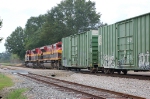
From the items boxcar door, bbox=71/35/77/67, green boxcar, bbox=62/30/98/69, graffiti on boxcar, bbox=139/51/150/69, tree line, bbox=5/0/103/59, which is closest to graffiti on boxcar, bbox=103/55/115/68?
green boxcar, bbox=62/30/98/69

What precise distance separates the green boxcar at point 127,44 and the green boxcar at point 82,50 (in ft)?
5.36

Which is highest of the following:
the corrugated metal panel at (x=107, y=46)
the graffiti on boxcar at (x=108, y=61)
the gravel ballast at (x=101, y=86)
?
the corrugated metal panel at (x=107, y=46)

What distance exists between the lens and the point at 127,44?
16469mm

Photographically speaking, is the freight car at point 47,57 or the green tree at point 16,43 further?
the green tree at point 16,43

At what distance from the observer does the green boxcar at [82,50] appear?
2178cm

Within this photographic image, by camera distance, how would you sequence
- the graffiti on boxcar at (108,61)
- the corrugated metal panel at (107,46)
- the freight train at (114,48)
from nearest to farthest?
the freight train at (114,48)
the corrugated metal panel at (107,46)
the graffiti on boxcar at (108,61)

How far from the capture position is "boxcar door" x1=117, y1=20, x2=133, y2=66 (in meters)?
16.2

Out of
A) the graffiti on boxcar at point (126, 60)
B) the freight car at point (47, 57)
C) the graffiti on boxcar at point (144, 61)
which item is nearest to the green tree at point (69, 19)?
the freight car at point (47, 57)

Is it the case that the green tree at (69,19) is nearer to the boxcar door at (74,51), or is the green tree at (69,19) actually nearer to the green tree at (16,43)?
the green tree at (16,43)

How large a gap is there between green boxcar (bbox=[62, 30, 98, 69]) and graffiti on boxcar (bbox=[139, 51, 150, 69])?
21.8 feet

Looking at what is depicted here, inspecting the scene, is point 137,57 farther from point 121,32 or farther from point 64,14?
point 64,14

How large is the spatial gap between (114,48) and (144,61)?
3.45 meters

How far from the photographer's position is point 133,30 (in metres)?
16.0

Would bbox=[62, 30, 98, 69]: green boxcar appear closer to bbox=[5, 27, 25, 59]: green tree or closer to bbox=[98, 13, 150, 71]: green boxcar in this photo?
bbox=[98, 13, 150, 71]: green boxcar
